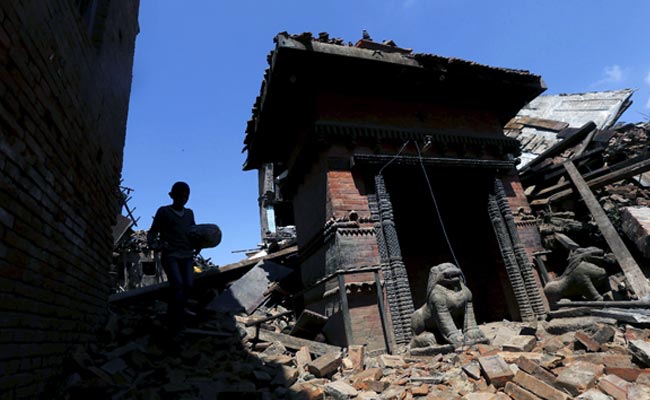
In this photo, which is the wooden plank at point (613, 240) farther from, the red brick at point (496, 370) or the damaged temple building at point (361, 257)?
the red brick at point (496, 370)

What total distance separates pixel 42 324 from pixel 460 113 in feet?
29.4

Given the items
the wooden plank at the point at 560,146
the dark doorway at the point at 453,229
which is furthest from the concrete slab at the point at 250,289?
the wooden plank at the point at 560,146

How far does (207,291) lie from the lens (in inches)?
319

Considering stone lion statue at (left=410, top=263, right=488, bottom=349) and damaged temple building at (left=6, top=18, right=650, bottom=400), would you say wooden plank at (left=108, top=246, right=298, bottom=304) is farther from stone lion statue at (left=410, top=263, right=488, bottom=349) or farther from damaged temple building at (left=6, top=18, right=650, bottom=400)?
stone lion statue at (left=410, top=263, right=488, bottom=349)

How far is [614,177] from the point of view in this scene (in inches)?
356

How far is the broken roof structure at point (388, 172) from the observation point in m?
5.97

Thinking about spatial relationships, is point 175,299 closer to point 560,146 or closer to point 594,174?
point 594,174

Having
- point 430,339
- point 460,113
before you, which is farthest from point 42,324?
point 460,113

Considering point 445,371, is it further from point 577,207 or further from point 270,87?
point 577,207

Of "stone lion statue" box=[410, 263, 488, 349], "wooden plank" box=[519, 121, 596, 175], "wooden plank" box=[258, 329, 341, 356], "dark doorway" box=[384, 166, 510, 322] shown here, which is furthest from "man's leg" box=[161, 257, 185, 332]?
"wooden plank" box=[519, 121, 596, 175]

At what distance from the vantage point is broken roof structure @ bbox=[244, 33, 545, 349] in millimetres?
5973

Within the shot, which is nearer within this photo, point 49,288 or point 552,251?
point 49,288

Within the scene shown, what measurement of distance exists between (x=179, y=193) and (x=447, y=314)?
4632 millimetres

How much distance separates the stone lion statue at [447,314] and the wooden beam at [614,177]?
622 cm
